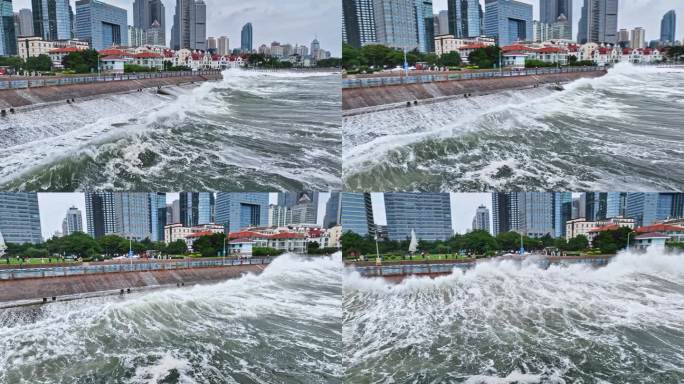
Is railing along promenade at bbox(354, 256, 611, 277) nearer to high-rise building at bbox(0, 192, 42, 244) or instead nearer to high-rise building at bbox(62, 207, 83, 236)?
high-rise building at bbox(62, 207, 83, 236)

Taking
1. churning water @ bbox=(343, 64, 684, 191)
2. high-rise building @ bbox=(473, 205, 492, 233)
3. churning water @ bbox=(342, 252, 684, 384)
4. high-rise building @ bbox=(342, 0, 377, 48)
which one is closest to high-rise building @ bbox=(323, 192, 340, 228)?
churning water @ bbox=(343, 64, 684, 191)

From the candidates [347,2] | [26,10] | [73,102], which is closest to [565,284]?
[347,2]

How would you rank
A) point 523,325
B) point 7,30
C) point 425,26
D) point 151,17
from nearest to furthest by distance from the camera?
1. point 7,30
2. point 523,325
3. point 151,17
4. point 425,26

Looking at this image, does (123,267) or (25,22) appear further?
(123,267)

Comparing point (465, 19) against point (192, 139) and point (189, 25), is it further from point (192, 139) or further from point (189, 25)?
point (192, 139)

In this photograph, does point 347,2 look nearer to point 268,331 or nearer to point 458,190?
point 458,190

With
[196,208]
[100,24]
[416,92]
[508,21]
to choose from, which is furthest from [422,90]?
[100,24]

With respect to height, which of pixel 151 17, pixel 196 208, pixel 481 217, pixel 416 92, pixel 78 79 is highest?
pixel 151 17
